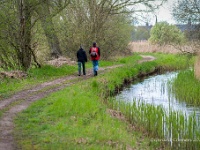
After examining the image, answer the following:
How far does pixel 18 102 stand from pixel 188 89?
27.1 ft

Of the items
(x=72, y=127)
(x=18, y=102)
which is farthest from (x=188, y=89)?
(x=72, y=127)

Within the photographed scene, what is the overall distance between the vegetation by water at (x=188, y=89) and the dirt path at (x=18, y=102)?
5.03 m

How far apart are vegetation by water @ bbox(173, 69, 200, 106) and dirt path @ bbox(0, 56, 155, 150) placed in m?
5.03

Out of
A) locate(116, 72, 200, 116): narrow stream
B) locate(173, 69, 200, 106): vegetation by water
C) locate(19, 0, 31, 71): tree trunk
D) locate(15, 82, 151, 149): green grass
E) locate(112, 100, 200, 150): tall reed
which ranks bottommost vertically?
locate(116, 72, 200, 116): narrow stream

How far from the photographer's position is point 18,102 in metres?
12.9

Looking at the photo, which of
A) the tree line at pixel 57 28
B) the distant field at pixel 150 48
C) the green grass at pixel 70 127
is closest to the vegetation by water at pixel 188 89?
the green grass at pixel 70 127

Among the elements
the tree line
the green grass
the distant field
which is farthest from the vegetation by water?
the distant field

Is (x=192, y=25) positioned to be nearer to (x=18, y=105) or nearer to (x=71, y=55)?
(x=71, y=55)

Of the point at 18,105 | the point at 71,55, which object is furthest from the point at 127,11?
the point at 18,105

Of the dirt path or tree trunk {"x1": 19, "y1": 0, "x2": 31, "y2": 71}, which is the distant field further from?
the dirt path

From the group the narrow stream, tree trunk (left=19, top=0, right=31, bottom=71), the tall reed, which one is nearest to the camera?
the tall reed

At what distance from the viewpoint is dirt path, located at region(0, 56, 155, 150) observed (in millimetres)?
8703

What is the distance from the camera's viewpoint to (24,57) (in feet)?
67.7

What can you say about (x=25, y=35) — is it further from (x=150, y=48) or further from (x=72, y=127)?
(x=150, y=48)
